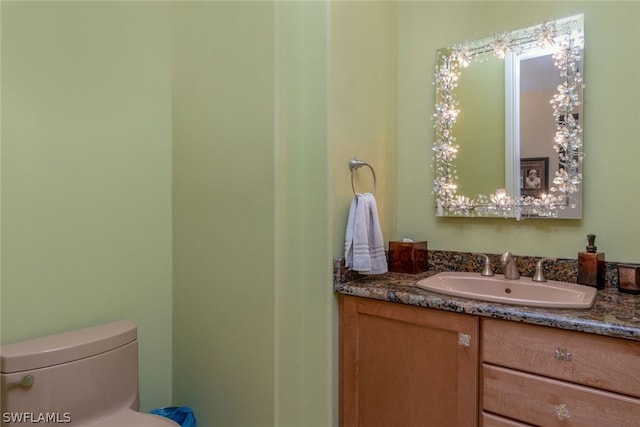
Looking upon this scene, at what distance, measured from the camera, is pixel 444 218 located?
5.62 ft

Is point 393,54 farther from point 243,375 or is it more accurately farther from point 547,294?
point 243,375

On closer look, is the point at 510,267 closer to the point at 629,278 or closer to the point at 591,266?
the point at 591,266

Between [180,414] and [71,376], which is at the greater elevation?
[71,376]

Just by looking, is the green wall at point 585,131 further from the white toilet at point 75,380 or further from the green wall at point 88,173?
the white toilet at point 75,380

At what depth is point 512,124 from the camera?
1.53m

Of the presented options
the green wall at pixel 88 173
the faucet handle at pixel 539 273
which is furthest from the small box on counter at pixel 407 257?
the green wall at pixel 88 173

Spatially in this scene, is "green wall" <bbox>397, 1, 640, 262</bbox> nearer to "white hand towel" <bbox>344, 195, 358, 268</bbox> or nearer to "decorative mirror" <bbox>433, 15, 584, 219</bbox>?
"decorative mirror" <bbox>433, 15, 584, 219</bbox>

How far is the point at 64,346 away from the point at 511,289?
167 centimetres

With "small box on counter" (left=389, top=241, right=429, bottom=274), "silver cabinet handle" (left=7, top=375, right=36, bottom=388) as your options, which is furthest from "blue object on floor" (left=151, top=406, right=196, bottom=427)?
"small box on counter" (left=389, top=241, right=429, bottom=274)

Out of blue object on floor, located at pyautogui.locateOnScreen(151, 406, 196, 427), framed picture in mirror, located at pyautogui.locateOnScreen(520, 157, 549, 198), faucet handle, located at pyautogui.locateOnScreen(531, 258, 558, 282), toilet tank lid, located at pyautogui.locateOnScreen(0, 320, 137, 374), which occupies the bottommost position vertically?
blue object on floor, located at pyautogui.locateOnScreen(151, 406, 196, 427)

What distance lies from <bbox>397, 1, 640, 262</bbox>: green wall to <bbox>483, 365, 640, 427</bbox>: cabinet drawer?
2.08 feet

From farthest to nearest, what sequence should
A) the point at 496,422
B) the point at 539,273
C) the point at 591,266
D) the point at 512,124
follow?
the point at 512,124
the point at 539,273
the point at 591,266
the point at 496,422

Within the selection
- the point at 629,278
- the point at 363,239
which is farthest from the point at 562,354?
the point at 363,239

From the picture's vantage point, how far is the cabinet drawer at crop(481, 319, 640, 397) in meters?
0.91
